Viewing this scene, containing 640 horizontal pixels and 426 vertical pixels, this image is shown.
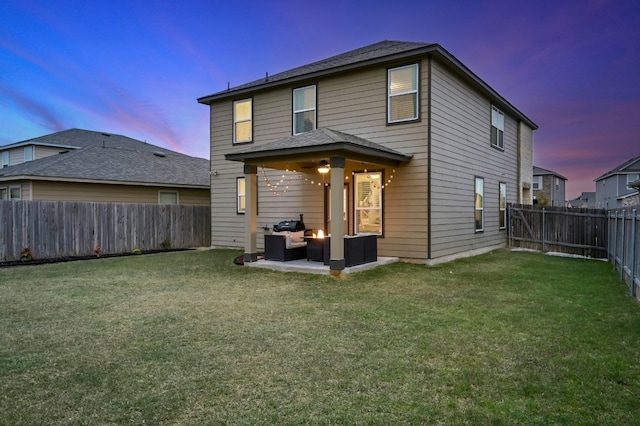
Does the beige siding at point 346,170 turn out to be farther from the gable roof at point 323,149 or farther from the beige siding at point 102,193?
the beige siding at point 102,193

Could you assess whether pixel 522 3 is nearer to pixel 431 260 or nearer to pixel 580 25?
pixel 580 25

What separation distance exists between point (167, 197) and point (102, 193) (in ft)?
9.04

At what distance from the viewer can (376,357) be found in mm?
3879

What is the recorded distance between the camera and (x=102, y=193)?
16.2 m

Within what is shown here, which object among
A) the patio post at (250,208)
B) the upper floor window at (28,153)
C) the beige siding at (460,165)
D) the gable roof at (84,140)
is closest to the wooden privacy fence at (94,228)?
the patio post at (250,208)

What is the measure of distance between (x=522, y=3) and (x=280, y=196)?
33.8 feet

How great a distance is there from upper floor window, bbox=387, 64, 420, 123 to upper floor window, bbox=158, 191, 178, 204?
37.9 ft

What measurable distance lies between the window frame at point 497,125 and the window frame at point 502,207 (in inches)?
57.8

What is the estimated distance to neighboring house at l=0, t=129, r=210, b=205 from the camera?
587 inches

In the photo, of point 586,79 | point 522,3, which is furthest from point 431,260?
point 586,79

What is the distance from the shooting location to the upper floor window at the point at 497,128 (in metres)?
14.3

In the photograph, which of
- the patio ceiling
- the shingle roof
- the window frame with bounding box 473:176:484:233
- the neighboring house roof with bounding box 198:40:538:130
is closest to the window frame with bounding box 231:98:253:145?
the neighboring house roof with bounding box 198:40:538:130

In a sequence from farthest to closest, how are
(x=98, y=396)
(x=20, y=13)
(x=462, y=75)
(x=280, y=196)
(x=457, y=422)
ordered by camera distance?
(x=20, y=13) → (x=280, y=196) → (x=462, y=75) → (x=98, y=396) → (x=457, y=422)

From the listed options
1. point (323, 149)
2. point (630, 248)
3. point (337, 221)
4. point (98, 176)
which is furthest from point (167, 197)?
point (630, 248)
